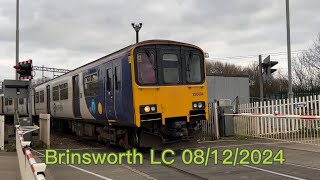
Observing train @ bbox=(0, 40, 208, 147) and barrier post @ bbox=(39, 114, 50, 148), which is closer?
train @ bbox=(0, 40, 208, 147)

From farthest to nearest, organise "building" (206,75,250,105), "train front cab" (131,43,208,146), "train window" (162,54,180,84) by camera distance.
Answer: "building" (206,75,250,105), "train window" (162,54,180,84), "train front cab" (131,43,208,146)

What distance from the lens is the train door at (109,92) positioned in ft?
42.3

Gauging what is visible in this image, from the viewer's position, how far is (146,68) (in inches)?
466

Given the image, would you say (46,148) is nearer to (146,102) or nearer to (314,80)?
(146,102)

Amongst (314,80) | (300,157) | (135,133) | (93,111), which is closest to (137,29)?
(93,111)

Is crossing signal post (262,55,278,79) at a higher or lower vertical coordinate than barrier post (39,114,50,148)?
higher

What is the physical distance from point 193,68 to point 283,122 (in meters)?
4.35

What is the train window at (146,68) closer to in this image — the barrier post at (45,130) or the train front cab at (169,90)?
the train front cab at (169,90)

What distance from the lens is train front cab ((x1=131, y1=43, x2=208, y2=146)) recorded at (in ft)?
38.0

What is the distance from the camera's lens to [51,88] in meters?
22.8

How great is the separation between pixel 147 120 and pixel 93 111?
379 centimetres

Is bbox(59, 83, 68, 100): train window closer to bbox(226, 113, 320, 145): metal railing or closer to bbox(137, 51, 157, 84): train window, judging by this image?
bbox(226, 113, 320, 145): metal railing

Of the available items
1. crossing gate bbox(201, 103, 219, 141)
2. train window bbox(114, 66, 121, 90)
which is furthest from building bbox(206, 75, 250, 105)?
train window bbox(114, 66, 121, 90)

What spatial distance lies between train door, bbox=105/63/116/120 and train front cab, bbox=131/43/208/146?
141 cm
